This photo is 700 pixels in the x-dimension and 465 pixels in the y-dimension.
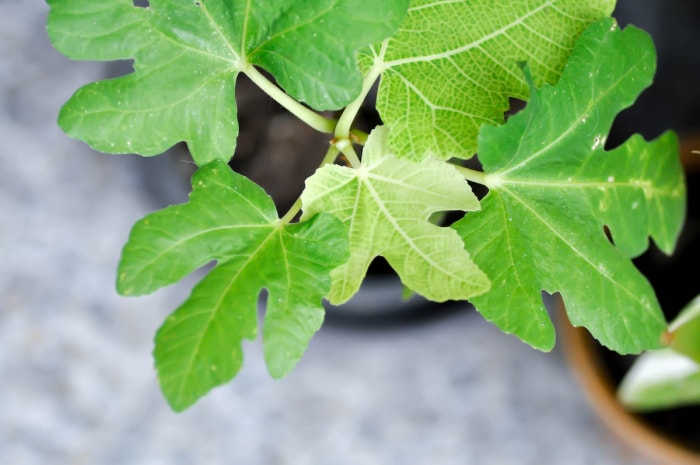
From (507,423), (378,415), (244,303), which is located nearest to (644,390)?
(507,423)

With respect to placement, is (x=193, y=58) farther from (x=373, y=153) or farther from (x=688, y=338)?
(x=688, y=338)

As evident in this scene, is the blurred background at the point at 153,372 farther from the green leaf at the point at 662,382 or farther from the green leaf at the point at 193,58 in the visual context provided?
the green leaf at the point at 193,58

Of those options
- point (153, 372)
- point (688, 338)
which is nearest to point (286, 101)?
point (688, 338)

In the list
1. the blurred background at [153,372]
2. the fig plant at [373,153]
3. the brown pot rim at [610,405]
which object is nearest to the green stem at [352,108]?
the fig plant at [373,153]

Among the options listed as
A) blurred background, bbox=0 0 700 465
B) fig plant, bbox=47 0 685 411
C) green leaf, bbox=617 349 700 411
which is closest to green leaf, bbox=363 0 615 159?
fig plant, bbox=47 0 685 411

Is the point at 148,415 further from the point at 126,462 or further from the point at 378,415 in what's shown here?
the point at 378,415
